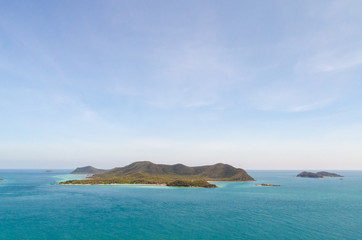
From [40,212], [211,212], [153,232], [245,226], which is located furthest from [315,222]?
[40,212]

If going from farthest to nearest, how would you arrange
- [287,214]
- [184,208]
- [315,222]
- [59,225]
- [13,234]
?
1. [184,208]
2. [287,214]
3. [315,222]
4. [59,225]
5. [13,234]

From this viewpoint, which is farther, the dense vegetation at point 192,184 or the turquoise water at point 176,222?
the dense vegetation at point 192,184

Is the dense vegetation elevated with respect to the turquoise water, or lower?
elevated

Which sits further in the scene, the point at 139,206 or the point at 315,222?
the point at 139,206

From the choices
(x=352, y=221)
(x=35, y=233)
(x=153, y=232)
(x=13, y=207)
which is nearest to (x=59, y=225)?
(x=35, y=233)

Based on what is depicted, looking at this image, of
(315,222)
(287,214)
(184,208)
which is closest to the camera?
(315,222)

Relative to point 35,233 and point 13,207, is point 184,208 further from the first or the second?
point 13,207

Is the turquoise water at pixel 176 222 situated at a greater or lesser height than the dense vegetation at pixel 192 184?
lesser

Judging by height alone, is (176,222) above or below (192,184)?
below

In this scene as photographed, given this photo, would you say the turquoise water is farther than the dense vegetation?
No

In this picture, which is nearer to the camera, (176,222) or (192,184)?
(176,222)
